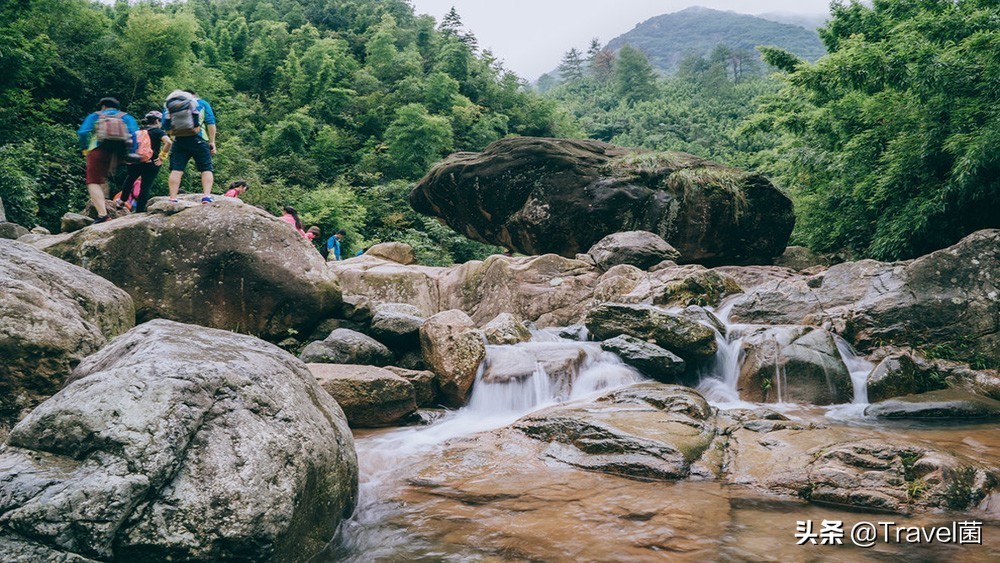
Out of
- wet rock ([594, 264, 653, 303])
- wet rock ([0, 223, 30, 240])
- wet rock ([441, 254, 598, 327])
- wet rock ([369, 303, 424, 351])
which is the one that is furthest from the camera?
wet rock ([441, 254, 598, 327])

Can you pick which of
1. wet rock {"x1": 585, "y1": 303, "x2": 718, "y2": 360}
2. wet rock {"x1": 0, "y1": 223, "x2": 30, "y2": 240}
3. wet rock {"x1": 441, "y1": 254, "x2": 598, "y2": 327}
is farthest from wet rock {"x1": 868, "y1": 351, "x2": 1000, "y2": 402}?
wet rock {"x1": 0, "y1": 223, "x2": 30, "y2": 240}

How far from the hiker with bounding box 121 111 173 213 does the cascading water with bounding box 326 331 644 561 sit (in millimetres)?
6100

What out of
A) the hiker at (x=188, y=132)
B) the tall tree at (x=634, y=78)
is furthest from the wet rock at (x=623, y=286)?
the tall tree at (x=634, y=78)

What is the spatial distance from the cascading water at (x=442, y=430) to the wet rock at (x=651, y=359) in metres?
0.14

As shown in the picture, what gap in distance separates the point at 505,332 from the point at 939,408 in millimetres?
5871

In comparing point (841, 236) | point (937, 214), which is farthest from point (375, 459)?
point (841, 236)

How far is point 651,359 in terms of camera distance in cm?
832

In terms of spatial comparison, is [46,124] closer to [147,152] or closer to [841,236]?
[147,152]

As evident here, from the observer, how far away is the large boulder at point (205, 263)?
26.9 feet

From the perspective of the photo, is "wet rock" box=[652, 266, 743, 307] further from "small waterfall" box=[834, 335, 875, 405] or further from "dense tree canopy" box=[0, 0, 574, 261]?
"dense tree canopy" box=[0, 0, 574, 261]

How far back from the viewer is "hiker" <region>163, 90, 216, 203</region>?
331 inches

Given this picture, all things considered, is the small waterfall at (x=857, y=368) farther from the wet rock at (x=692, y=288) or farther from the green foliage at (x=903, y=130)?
the green foliage at (x=903, y=130)

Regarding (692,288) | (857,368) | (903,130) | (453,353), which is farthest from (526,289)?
(903,130)

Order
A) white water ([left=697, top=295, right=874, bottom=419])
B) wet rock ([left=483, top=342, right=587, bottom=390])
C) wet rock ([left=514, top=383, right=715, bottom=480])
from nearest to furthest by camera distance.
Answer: wet rock ([left=514, top=383, right=715, bottom=480]), white water ([left=697, top=295, right=874, bottom=419]), wet rock ([left=483, top=342, right=587, bottom=390])
